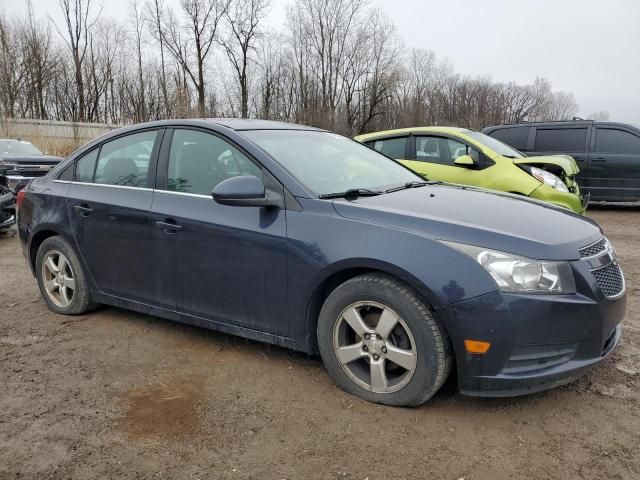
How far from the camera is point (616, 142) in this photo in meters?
10.4

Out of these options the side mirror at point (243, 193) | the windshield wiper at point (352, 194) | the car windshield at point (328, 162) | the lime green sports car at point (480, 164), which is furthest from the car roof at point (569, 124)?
the side mirror at point (243, 193)

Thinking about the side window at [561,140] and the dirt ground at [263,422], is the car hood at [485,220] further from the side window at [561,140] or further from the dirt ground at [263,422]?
the side window at [561,140]

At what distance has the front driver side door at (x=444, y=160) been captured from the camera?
7.39m

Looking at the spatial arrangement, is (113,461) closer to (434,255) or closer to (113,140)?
(434,255)

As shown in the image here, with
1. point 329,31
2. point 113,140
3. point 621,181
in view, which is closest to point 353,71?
point 329,31

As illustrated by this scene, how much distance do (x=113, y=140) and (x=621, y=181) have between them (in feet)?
31.7

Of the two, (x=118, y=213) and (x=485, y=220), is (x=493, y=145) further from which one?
(x=118, y=213)

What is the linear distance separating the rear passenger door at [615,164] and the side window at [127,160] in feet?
30.8

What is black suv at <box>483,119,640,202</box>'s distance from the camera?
10.2 meters

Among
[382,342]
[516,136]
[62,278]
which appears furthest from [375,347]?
[516,136]

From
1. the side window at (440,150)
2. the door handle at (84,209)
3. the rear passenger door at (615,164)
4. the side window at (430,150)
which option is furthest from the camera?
the rear passenger door at (615,164)

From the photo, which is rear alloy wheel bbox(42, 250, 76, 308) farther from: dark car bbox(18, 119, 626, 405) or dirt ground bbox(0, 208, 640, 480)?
dirt ground bbox(0, 208, 640, 480)

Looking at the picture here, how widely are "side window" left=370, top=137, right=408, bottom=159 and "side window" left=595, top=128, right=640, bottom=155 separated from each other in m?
4.97

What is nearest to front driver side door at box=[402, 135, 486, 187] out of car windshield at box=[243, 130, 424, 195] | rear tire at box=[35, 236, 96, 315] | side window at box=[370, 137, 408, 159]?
side window at box=[370, 137, 408, 159]
